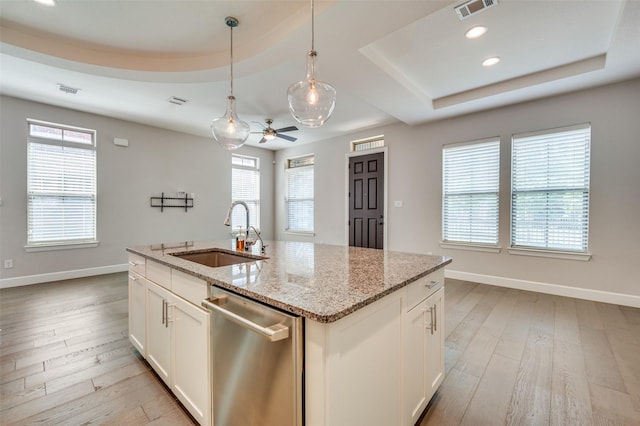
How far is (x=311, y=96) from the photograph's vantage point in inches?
73.9

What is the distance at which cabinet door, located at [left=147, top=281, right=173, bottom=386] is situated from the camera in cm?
168

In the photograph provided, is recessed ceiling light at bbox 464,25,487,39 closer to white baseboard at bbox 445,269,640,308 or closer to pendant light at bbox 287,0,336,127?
pendant light at bbox 287,0,336,127

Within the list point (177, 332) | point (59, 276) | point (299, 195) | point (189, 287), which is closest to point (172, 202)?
point (59, 276)

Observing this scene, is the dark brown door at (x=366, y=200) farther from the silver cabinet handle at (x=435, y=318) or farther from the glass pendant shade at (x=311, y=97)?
the silver cabinet handle at (x=435, y=318)

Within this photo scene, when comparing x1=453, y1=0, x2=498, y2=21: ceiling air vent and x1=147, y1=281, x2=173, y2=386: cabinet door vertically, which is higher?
x1=453, y1=0, x2=498, y2=21: ceiling air vent

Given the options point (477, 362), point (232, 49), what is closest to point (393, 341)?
point (477, 362)

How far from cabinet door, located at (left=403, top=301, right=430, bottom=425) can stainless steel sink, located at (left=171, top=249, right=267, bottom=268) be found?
4.00 feet

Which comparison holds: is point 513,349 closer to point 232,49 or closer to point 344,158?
point 232,49

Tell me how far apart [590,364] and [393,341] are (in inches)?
80.1

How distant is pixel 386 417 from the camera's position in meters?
1.17

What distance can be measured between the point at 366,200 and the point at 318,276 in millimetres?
4527

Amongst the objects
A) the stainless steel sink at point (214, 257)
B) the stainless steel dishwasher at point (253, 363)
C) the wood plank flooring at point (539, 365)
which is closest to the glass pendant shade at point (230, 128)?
the stainless steel sink at point (214, 257)

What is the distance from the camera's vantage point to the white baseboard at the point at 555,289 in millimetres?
3285

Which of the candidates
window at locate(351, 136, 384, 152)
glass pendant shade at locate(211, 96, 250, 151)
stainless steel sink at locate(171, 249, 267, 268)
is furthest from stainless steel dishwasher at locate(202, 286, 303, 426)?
window at locate(351, 136, 384, 152)
